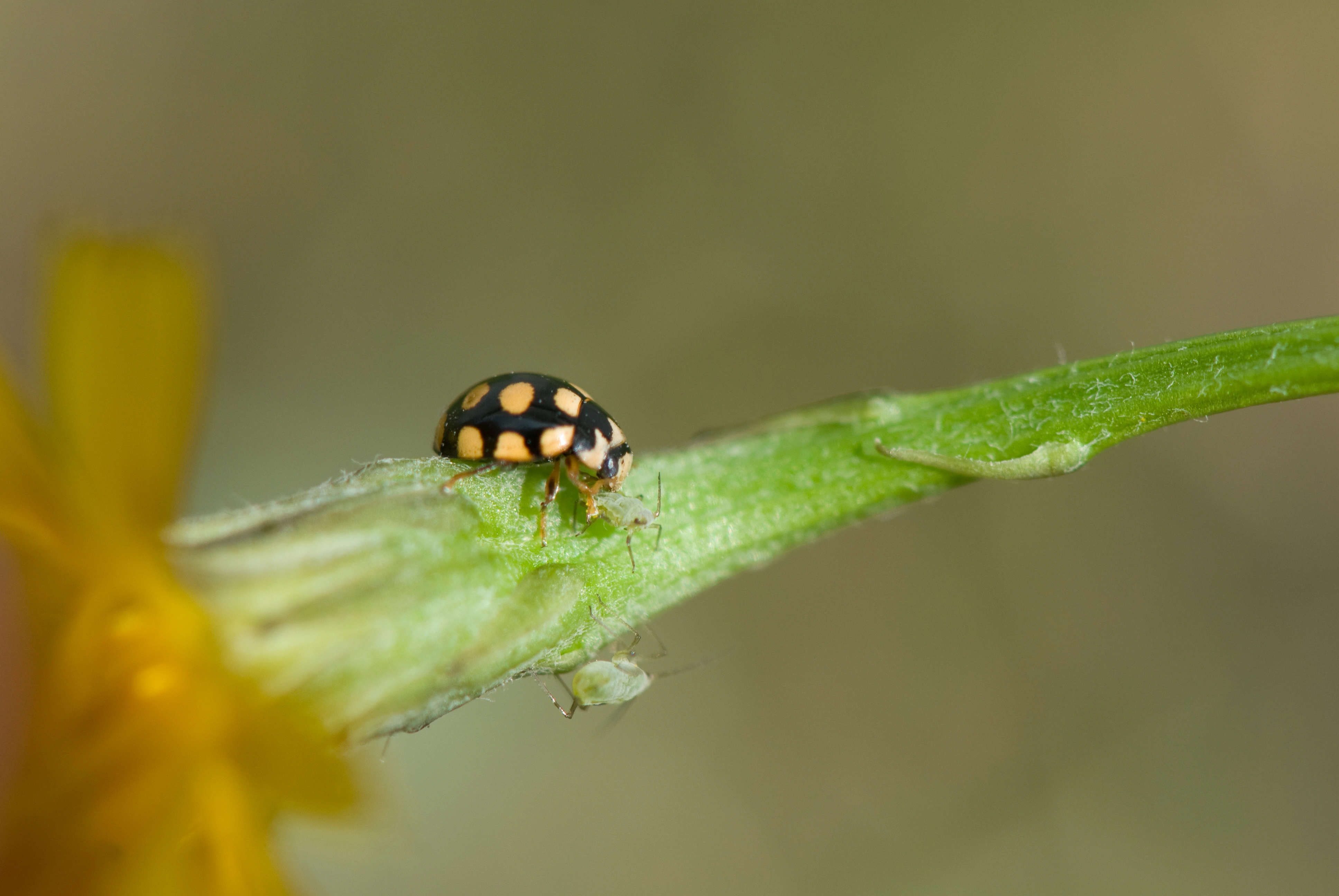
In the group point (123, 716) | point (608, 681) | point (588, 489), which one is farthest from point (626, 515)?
point (123, 716)

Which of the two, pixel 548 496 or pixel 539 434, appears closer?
pixel 548 496

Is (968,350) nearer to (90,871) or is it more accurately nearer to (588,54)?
(588,54)

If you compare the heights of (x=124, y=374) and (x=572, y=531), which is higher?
(x=124, y=374)

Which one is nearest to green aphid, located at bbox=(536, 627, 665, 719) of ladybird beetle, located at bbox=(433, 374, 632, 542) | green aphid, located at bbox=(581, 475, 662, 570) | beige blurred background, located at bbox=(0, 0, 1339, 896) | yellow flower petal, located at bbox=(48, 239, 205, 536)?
green aphid, located at bbox=(581, 475, 662, 570)

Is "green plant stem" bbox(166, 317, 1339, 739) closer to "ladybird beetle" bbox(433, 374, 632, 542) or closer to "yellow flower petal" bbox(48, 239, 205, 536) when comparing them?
"ladybird beetle" bbox(433, 374, 632, 542)

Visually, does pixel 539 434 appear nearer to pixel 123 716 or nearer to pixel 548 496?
pixel 548 496

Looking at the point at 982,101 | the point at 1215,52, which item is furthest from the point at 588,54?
the point at 1215,52
